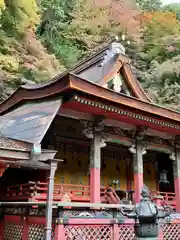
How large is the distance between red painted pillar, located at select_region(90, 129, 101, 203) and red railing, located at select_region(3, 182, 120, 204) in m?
0.67

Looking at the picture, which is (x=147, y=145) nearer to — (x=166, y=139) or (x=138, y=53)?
(x=166, y=139)

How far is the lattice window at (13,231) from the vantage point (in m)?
7.45

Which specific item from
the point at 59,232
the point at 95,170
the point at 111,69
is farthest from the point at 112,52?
the point at 59,232

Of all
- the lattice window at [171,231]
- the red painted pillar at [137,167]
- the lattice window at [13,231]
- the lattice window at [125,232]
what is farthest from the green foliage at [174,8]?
the lattice window at [13,231]

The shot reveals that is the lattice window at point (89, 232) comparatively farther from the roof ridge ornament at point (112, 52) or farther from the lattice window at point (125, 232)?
the roof ridge ornament at point (112, 52)

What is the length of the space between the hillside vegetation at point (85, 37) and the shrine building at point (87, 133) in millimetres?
7934

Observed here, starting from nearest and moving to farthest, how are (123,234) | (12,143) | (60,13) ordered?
1. (12,143)
2. (123,234)
3. (60,13)

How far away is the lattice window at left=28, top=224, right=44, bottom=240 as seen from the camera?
6652 millimetres

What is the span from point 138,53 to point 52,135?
22.9 metres

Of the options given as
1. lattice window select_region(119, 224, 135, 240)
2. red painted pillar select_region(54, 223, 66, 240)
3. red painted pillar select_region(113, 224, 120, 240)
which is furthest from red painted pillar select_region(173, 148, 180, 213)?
red painted pillar select_region(54, 223, 66, 240)

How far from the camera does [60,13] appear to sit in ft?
97.1

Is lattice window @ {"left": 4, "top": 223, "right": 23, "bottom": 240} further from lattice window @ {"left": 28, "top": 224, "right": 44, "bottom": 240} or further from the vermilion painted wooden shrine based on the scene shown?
lattice window @ {"left": 28, "top": 224, "right": 44, "bottom": 240}

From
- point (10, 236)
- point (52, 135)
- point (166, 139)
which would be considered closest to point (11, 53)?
point (52, 135)

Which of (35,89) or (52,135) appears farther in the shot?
(52,135)
